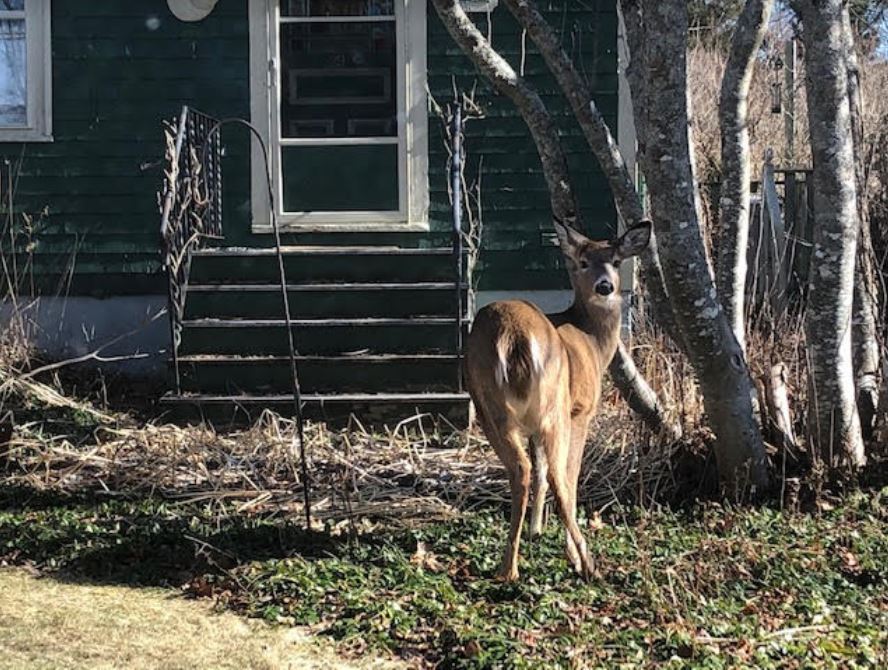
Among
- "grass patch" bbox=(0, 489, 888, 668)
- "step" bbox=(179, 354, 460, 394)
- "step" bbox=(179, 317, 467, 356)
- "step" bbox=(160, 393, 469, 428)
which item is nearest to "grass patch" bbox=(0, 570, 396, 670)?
"grass patch" bbox=(0, 489, 888, 668)

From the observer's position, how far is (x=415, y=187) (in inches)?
363

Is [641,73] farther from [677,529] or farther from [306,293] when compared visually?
[306,293]

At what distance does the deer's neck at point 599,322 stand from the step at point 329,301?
284 cm

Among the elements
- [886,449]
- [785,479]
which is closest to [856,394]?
[886,449]

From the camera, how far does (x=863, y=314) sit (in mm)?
5730

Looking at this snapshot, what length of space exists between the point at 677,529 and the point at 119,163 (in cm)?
Answer: 630

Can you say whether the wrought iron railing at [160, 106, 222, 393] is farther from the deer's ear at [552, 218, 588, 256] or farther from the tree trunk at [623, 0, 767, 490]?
the tree trunk at [623, 0, 767, 490]

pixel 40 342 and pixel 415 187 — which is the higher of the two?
pixel 415 187

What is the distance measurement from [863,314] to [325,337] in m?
3.71

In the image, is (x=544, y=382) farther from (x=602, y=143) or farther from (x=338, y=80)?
(x=338, y=80)

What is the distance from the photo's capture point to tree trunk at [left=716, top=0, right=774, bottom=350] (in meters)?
5.64

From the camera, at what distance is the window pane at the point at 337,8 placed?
9305 mm

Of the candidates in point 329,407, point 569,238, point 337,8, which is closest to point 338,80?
point 337,8

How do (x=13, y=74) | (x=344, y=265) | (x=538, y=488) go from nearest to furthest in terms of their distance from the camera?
(x=538, y=488)
(x=344, y=265)
(x=13, y=74)
